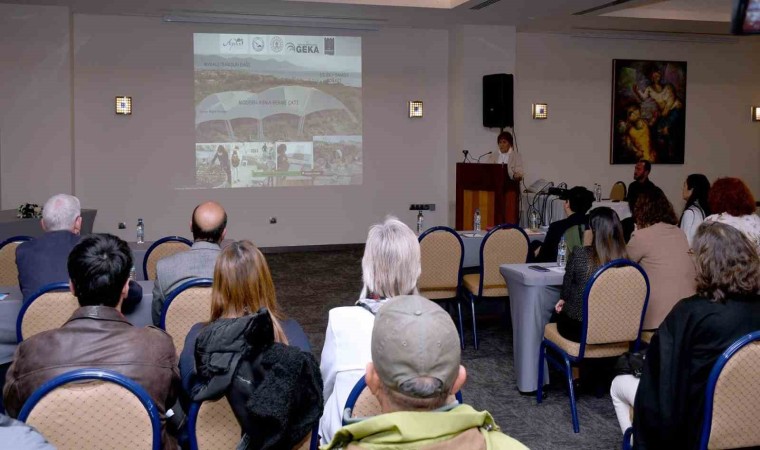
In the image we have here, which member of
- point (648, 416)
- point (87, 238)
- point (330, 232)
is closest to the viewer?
point (87, 238)

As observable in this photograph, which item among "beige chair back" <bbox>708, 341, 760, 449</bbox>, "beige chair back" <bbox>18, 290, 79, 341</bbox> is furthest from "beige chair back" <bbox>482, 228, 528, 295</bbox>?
"beige chair back" <bbox>18, 290, 79, 341</bbox>

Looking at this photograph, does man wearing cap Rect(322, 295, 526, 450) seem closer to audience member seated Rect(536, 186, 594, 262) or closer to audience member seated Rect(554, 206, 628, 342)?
audience member seated Rect(554, 206, 628, 342)

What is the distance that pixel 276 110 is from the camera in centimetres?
1042

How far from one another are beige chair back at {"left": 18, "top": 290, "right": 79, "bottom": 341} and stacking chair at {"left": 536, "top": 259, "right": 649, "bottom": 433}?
258 cm

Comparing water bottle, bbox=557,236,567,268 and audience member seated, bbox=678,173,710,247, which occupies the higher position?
audience member seated, bbox=678,173,710,247

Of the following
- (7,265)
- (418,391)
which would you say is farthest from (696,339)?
(7,265)

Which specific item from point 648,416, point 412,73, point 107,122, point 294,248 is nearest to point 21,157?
point 107,122

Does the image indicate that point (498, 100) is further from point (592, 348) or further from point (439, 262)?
point (592, 348)

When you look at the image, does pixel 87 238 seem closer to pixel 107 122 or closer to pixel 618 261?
pixel 618 261

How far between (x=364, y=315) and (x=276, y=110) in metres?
8.10

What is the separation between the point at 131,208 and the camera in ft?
33.1

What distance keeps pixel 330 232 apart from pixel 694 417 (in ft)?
27.0

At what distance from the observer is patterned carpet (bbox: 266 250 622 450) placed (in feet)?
13.4

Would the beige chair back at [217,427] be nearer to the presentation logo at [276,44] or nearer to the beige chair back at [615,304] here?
the beige chair back at [615,304]
